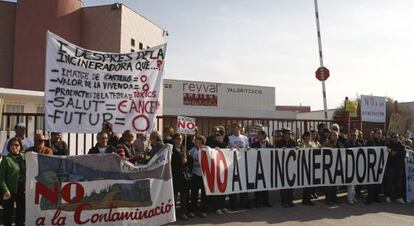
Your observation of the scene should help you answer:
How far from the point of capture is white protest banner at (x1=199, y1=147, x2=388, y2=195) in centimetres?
949

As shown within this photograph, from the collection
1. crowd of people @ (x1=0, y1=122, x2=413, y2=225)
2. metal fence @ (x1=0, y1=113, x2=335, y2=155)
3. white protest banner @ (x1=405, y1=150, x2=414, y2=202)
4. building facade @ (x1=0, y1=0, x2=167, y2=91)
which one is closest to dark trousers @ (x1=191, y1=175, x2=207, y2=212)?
crowd of people @ (x1=0, y1=122, x2=413, y2=225)

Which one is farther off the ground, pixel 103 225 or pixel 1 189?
pixel 1 189

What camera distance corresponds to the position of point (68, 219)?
7.30 meters

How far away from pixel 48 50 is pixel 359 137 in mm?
8609

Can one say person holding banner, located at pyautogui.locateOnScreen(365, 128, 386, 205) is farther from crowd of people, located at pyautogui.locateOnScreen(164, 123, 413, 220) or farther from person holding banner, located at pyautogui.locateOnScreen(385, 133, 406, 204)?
person holding banner, located at pyautogui.locateOnScreen(385, 133, 406, 204)

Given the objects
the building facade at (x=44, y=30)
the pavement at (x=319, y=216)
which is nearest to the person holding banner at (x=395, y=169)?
the pavement at (x=319, y=216)

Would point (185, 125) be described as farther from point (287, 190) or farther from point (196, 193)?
point (287, 190)

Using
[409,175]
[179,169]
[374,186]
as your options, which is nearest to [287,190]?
[374,186]

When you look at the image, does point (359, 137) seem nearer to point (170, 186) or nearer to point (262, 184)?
point (262, 184)

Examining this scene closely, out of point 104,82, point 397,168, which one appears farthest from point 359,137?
point 104,82

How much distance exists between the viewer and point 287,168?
10609 mm

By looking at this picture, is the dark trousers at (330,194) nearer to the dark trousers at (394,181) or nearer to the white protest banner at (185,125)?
the dark trousers at (394,181)

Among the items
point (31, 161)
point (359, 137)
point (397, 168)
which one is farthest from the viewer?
point (359, 137)

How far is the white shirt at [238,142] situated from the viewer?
10.5 meters
